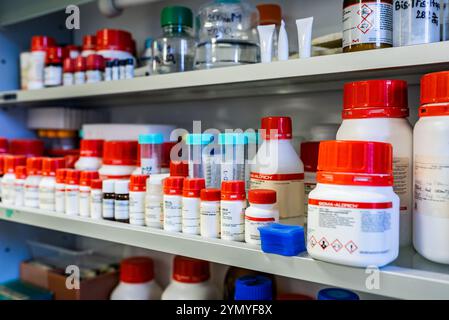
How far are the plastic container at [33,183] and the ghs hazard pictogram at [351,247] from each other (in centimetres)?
75

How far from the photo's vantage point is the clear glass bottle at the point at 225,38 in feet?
2.95

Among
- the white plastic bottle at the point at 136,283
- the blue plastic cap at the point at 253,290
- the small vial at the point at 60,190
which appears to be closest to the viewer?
the blue plastic cap at the point at 253,290

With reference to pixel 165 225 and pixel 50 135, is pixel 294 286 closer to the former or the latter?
pixel 165 225

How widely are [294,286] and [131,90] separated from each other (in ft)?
1.90

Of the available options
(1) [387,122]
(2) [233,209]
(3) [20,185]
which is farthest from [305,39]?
(3) [20,185]

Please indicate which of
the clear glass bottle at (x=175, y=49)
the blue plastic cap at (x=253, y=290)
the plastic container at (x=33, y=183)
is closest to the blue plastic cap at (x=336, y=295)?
the blue plastic cap at (x=253, y=290)

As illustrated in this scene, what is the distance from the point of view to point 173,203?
A: 0.76 m

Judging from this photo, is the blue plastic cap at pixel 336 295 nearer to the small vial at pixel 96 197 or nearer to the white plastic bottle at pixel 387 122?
the white plastic bottle at pixel 387 122

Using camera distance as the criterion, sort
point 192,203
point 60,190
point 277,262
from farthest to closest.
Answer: point 60,190, point 192,203, point 277,262

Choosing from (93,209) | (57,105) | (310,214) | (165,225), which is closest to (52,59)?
(57,105)

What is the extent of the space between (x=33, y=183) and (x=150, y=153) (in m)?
0.32

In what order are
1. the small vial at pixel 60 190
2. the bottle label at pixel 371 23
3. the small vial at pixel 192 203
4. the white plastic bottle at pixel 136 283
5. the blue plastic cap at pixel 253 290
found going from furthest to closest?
the white plastic bottle at pixel 136 283 < the small vial at pixel 60 190 < the blue plastic cap at pixel 253 290 < the small vial at pixel 192 203 < the bottle label at pixel 371 23

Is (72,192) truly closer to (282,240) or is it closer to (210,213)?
(210,213)

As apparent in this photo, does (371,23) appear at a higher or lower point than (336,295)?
higher
